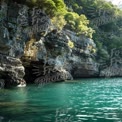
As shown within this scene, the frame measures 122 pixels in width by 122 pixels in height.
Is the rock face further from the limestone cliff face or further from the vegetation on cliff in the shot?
the vegetation on cliff

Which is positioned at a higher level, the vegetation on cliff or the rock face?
the vegetation on cliff

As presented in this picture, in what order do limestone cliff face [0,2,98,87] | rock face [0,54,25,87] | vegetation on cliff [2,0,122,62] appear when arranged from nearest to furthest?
1. limestone cliff face [0,2,98,87]
2. rock face [0,54,25,87]
3. vegetation on cliff [2,0,122,62]

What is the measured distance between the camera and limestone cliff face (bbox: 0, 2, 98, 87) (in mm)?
49531

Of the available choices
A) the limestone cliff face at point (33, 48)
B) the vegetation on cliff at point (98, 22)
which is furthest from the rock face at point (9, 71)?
the vegetation on cliff at point (98, 22)

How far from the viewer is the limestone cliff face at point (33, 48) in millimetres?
49531

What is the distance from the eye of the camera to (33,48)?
203ft

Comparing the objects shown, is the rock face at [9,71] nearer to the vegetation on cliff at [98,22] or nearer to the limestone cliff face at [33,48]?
the limestone cliff face at [33,48]

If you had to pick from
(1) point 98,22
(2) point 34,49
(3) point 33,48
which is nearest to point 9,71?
(3) point 33,48

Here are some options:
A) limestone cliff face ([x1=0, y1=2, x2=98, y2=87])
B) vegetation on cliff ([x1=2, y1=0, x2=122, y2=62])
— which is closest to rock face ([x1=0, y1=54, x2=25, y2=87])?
limestone cliff face ([x1=0, y1=2, x2=98, y2=87])

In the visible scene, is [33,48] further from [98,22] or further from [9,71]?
[98,22]

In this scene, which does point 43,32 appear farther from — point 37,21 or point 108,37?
point 108,37

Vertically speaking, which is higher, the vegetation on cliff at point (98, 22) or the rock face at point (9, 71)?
the vegetation on cliff at point (98, 22)

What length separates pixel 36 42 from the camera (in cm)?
6128

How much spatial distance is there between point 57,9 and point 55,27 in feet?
33.0
